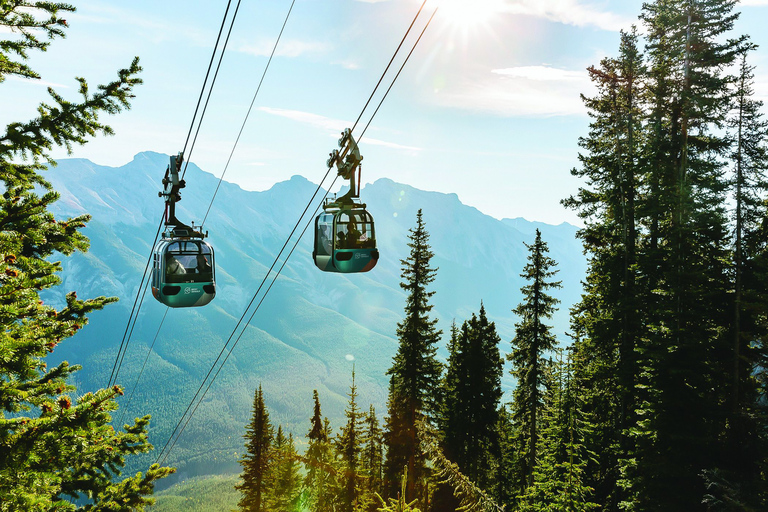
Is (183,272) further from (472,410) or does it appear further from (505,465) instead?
(505,465)

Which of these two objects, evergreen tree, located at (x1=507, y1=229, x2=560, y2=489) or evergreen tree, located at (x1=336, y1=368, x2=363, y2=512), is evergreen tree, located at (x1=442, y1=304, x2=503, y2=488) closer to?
evergreen tree, located at (x1=507, y1=229, x2=560, y2=489)

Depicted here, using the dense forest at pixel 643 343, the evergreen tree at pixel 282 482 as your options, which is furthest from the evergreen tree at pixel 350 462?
the evergreen tree at pixel 282 482

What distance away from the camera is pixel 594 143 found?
2422 centimetres

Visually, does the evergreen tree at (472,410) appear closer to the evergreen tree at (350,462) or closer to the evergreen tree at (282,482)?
the evergreen tree at (350,462)

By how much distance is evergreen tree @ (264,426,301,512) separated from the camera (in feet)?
107

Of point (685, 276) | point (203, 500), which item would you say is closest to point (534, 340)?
point (685, 276)

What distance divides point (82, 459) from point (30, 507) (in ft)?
4.13

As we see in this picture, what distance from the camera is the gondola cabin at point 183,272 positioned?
1281 centimetres

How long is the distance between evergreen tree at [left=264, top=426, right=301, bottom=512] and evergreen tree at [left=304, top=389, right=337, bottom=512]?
4.19 feet

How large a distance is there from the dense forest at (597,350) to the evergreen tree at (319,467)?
0.47 metres

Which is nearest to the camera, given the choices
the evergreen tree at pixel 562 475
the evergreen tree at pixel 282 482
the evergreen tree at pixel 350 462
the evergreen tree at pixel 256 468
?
the evergreen tree at pixel 562 475

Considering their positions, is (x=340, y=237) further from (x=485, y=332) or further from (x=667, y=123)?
(x=485, y=332)

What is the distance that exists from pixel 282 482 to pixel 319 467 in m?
4.15

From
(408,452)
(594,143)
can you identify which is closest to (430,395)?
(408,452)
